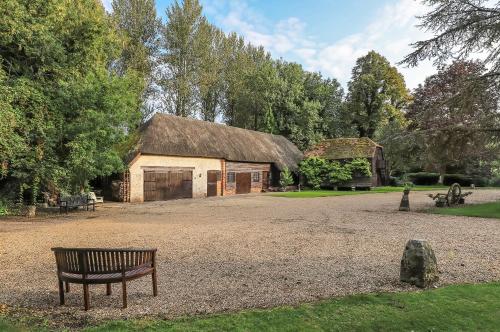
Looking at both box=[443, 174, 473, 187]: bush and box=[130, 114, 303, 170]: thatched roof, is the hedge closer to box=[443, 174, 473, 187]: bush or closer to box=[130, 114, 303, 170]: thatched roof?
box=[443, 174, 473, 187]: bush

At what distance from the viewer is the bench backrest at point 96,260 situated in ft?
17.1

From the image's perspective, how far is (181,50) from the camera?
3975 cm

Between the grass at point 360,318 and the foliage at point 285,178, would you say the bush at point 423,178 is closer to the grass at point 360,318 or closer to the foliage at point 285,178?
the foliage at point 285,178

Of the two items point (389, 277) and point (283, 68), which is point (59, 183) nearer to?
point (389, 277)

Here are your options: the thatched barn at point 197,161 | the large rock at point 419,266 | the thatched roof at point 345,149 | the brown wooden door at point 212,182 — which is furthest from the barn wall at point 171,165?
the large rock at point 419,266

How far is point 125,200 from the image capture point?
24922 mm

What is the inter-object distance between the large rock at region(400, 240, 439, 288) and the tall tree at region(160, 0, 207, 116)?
3605 centimetres

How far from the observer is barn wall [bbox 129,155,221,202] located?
25109 mm

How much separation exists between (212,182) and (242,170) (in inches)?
161

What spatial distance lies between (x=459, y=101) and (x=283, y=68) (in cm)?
3825

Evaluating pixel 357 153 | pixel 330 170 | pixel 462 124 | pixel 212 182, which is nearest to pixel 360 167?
pixel 357 153

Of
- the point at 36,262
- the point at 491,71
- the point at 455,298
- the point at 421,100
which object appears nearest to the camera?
the point at 455,298

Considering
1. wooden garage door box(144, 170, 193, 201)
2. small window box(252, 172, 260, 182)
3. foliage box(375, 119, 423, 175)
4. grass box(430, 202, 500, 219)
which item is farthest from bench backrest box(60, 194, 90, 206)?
small window box(252, 172, 260, 182)

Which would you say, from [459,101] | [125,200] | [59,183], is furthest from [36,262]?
[125,200]
